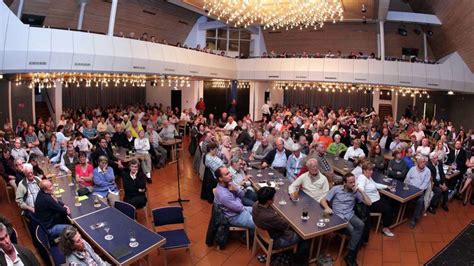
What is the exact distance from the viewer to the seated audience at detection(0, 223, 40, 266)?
3.31 metres

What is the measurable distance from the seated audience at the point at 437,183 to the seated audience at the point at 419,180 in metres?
0.52

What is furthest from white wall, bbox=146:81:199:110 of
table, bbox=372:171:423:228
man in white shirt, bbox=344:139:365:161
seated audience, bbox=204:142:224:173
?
table, bbox=372:171:423:228

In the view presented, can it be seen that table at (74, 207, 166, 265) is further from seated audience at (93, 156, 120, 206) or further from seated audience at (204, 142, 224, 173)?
seated audience at (204, 142, 224, 173)

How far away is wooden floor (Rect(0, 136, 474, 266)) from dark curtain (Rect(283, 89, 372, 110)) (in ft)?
50.4

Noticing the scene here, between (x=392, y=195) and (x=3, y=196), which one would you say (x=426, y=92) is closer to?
(x=392, y=195)

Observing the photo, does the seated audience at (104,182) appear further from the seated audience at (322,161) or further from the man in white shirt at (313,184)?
the seated audience at (322,161)

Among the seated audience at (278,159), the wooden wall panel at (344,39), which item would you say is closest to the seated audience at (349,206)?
the seated audience at (278,159)

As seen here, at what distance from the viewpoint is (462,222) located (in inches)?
258

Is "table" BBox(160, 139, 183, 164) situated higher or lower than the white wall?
lower

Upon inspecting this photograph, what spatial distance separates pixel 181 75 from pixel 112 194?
9515 millimetres

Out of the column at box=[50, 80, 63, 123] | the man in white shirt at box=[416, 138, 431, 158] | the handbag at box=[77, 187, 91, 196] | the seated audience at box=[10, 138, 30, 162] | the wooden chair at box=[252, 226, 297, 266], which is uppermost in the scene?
the column at box=[50, 80, 63, 123]

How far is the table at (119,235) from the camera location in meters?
3.64

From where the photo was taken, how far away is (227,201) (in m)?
5.02

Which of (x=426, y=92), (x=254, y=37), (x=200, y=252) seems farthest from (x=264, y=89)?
(x=200, y=252)
